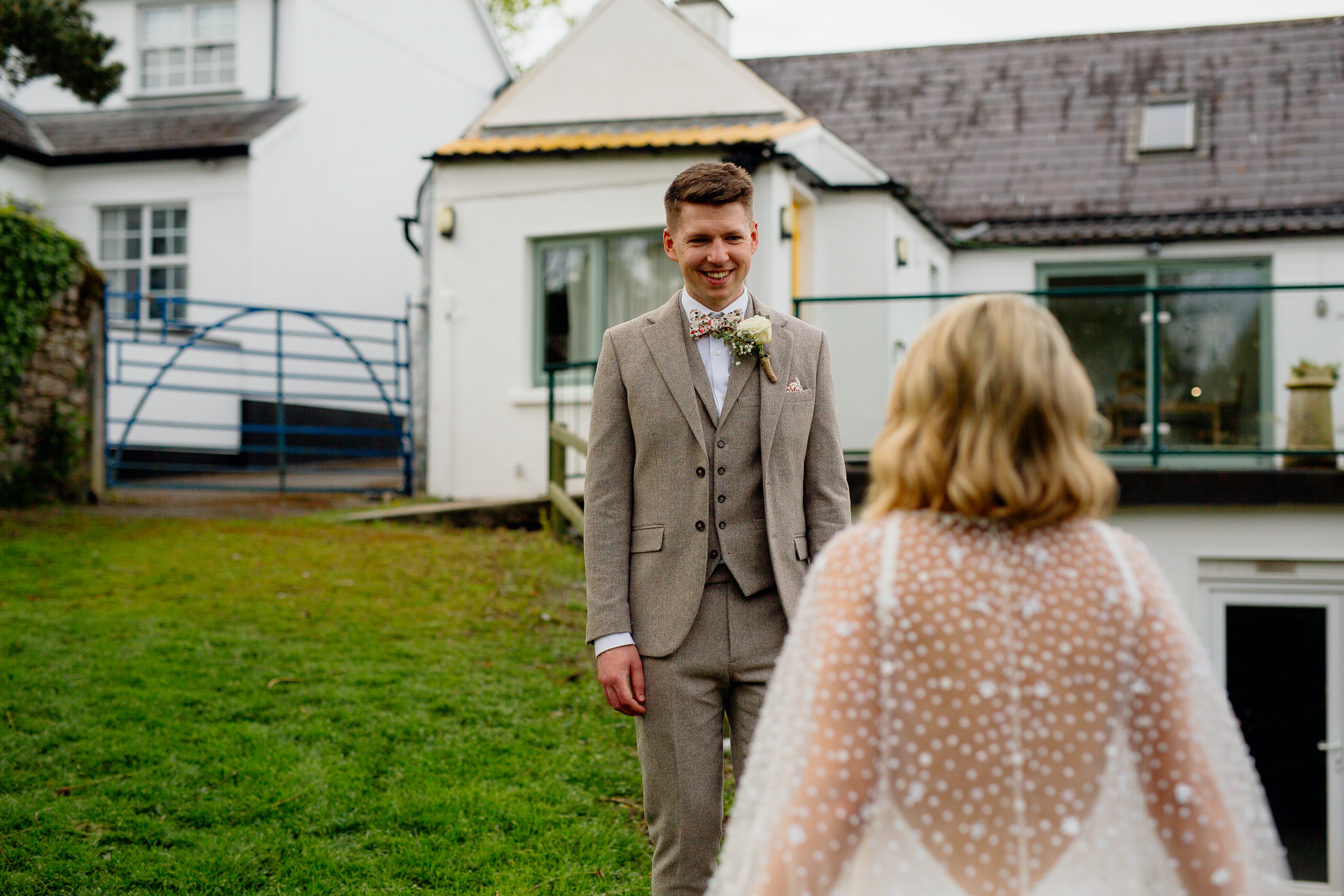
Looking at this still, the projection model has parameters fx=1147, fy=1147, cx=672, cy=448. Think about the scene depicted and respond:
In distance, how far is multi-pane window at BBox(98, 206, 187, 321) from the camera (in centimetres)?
1602

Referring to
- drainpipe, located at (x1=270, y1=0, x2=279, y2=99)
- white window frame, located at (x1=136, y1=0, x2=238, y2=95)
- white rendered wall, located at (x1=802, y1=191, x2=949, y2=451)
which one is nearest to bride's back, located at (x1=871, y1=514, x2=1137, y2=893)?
white rendered wall, located at (x1=802, y1=191, x2=949, y2=451)

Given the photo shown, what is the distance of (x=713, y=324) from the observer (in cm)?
281

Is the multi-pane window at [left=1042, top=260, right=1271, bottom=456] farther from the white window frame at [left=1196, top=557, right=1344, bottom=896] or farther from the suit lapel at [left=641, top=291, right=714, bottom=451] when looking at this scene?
the suit lapel at [left=641, top=291, right=714, bottom=451]

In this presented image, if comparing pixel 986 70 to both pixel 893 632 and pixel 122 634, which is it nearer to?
pixel 122 634

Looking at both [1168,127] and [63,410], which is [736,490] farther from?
[1168,127]

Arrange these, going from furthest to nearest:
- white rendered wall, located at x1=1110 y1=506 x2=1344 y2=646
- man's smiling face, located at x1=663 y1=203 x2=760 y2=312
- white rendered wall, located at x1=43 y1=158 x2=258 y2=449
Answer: white rendered wall, located at x1=43 y1=158 x2=258 y2=449 → white rendered wall, located at x1=1110 y1=506 x2=1344 y2=646 → man's smiling face, located at x1=663 y1=203 x2=760 y2=312

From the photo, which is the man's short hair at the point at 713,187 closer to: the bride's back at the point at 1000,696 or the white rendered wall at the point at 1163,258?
the bride's back at the point at 1000,696

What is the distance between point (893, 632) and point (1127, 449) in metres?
7.33

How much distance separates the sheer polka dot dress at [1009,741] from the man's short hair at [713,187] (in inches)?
51.4

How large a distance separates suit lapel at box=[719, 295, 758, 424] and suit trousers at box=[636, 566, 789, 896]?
1.29 ft

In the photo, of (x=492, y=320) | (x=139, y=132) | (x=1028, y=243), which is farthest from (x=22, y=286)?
(x=1028, y=243)

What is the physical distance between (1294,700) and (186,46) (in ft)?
Answer: 54.0

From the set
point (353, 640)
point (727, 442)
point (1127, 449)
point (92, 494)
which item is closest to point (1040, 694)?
point (727, 442)

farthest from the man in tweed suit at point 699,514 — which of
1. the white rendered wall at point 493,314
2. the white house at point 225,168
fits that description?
the white house at point 225,168
